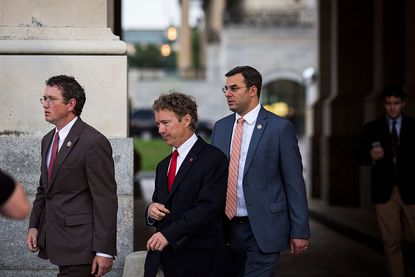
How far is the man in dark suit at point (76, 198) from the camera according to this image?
5621 mm

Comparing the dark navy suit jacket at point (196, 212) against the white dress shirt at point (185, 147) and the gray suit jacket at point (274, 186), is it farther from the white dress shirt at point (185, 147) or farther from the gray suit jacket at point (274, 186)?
the gray suit jacket at point (274, 186)

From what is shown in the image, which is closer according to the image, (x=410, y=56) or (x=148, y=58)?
(x=410, y=56)

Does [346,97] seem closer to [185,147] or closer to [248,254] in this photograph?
[248,254]

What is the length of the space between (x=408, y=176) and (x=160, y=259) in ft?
14.3

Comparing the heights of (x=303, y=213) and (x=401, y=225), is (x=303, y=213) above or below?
above

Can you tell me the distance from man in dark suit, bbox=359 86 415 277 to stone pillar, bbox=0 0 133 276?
280cm

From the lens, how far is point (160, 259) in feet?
18.2

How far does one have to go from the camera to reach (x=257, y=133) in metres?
6.57

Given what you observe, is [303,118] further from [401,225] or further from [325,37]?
[401,225]

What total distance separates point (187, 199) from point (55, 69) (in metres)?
2.88

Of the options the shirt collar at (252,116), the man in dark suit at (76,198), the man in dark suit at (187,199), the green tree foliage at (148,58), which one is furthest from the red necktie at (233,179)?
the green tree foliage at (148,58)

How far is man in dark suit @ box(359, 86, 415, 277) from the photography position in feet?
30.5

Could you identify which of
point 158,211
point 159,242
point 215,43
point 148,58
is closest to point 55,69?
point 158,211

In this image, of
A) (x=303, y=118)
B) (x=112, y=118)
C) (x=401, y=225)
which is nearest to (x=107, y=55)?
(x=112, y=118)
